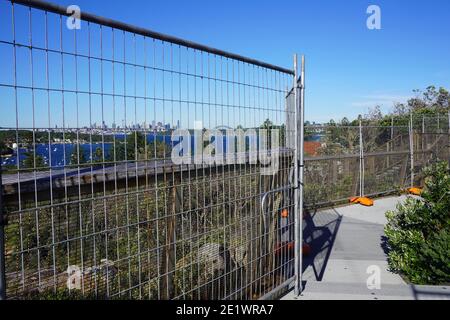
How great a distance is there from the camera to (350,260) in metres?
5.99

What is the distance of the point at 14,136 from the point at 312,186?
8.21 m

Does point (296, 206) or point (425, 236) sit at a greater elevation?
point (296, 206)

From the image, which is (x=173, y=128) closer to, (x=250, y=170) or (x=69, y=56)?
(x=69, y=56)

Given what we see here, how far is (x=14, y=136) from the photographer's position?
80.3 inches

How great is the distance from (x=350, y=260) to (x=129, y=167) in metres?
4.31

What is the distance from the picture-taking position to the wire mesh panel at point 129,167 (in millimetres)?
2133

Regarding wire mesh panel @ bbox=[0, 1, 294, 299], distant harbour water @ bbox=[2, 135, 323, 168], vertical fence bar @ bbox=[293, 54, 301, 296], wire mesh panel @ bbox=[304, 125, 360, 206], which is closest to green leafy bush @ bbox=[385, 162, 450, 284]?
vertical fence bar @ bbox=[293, 54, 301, 296]

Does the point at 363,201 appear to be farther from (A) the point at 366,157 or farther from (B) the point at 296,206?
(B) the point at 296,206

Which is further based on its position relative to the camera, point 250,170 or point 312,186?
point 312,186

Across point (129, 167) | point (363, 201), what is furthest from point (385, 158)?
point (129, 167)

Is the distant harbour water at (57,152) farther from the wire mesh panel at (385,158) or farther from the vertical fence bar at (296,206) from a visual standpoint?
the wire mesh panel at (385,158)

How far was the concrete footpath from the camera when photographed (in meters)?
4.34
